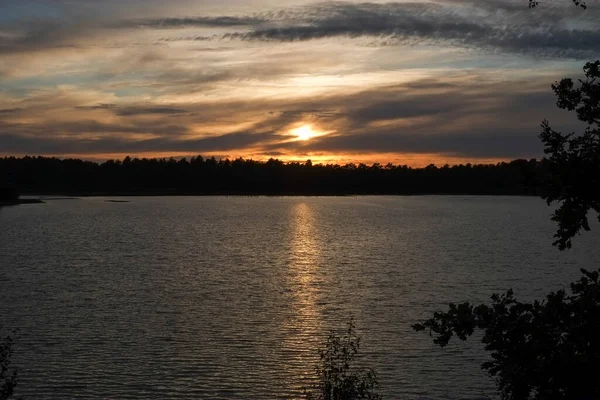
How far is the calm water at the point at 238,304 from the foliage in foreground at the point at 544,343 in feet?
52.3

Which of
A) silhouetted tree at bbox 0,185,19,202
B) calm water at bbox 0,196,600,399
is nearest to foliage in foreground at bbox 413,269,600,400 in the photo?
calm water at bbox 0,196,600,399

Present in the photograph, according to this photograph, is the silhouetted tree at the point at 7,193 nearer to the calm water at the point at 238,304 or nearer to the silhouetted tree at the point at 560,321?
the calm water at the point at 238,304

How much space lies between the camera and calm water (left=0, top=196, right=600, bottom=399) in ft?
82.9

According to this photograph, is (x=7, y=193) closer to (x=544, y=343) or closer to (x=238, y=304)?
(x=238, y=304)

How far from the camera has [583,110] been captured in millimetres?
8797

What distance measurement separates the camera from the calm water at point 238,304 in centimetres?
2527

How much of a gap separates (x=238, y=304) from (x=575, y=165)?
32079mm

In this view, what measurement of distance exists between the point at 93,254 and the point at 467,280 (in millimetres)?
35531

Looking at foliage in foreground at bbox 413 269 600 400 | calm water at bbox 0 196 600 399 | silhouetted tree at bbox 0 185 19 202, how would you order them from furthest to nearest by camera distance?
silhouetted tree at bbox 0 185 19 202, calm water at bbox 0 196 600 399, foliage in foreground at bbox 413 269 600 400

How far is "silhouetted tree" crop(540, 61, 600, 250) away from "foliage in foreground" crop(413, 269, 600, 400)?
2.82 feet

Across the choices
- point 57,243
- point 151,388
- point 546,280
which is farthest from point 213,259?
point 151,388

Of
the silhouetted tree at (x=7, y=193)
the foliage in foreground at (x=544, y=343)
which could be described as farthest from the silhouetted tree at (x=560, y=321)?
the silhouetted tree at (x=7, y=193)

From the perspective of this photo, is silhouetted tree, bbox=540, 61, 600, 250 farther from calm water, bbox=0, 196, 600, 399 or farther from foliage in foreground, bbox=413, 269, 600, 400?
calm water, bbox=0, 196, 600, 399

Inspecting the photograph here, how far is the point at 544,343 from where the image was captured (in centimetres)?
823
